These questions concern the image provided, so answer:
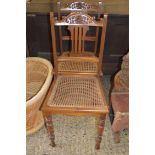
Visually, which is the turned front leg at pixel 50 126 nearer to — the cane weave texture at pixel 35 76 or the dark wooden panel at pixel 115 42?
the cane weave texture at pixel 35 76

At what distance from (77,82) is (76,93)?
118mm

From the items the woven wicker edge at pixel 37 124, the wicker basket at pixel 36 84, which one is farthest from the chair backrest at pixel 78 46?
the woven wicker edge at pixel 37 124

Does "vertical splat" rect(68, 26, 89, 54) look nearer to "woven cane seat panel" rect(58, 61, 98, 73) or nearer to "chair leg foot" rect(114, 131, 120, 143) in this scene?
"woven cane seat panel" rect(58, 61, 98, 73)

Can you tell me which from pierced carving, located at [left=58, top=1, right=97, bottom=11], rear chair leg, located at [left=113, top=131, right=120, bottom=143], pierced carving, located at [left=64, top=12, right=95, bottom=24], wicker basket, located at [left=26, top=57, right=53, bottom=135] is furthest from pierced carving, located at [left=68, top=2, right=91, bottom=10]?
rear chair leg, located at [left=113, top=131, right=120, bottom=143]

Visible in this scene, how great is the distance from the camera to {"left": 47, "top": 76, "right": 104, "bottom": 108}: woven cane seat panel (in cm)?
152

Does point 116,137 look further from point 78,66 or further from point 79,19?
point 79,19

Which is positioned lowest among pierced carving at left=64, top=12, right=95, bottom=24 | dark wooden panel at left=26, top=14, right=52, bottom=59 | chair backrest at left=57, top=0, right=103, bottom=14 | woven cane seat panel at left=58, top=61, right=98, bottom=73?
woven cane seat panel at left=58, top=61, right=98, bottom=73

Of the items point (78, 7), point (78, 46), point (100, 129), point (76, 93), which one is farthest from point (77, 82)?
point (78, 7)

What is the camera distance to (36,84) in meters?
1.99

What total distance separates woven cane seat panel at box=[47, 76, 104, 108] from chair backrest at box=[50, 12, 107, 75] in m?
0.09
